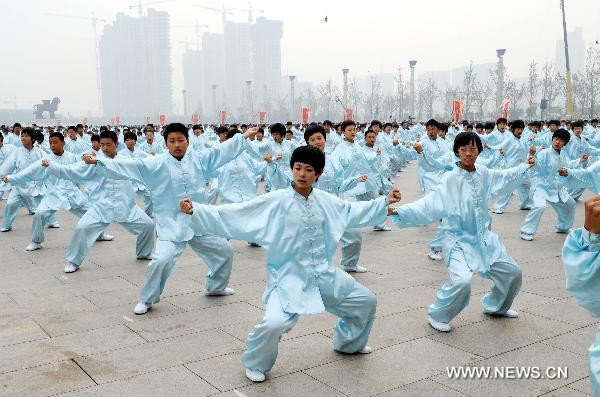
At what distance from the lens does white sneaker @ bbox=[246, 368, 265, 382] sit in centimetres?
419

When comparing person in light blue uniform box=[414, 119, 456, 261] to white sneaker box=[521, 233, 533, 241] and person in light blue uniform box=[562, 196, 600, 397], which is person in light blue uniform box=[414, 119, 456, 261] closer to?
white sneaker box=[521, 233, 533, 241]

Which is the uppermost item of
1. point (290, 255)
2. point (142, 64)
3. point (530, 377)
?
point (142, 64)

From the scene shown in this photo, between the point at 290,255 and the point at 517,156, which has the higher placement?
the point at 517,156

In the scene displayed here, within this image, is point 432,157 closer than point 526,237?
No

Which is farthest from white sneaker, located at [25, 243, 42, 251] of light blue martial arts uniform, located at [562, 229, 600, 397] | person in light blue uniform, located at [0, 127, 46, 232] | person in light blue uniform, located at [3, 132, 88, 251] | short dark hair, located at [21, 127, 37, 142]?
light blue martial arts uniform, located at [562, 229, 600, 397]

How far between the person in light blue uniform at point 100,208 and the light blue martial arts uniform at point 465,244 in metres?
4.23

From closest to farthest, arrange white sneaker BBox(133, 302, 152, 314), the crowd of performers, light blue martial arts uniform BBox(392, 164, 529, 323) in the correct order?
the crowd of performers
light blue martial arts uniform BBox(392, 164, 529, 323)
white sneaker BBox(133, 302, 152, 314)

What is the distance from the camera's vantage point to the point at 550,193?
9.41m

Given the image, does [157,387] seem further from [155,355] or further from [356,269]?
[356,269]

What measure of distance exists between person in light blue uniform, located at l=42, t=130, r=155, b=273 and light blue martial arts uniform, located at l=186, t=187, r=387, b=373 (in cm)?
371

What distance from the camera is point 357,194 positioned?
8.56m

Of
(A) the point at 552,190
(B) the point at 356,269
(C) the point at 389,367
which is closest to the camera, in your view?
(C) the point at 389,367

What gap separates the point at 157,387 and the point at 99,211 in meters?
4.12

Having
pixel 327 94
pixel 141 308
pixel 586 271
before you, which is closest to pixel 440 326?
pixel 586 271
